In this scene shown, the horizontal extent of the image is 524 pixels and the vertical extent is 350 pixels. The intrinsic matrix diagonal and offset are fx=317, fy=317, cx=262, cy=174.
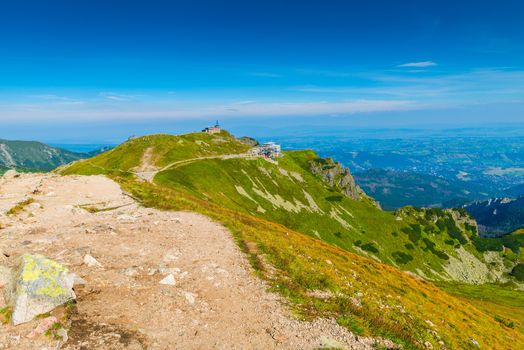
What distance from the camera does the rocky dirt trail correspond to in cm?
1496

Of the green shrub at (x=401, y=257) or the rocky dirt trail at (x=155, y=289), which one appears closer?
the rocky dirt trail at (x=155, y=289)

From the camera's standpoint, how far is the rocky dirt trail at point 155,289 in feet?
49.1

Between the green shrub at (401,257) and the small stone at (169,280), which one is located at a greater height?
the small stone at (169,280)

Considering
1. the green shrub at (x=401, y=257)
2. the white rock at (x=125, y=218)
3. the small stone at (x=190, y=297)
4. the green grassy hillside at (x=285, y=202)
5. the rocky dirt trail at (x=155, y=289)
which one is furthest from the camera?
the green shrub at (x=401, y=257)

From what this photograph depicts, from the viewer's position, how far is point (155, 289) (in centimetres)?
1911

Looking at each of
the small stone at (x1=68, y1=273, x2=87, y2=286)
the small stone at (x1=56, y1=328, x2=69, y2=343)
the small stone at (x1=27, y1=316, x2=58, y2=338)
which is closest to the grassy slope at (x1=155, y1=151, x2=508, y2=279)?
the small stone at (x1=68, y1=273, x2=87, y2=286)

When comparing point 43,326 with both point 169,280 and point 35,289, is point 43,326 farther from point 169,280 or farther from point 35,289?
point 169,280

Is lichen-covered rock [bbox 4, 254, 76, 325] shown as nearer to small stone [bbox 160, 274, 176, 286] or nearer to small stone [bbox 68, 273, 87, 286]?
small stone [bbox 68, 273, 87, 286]

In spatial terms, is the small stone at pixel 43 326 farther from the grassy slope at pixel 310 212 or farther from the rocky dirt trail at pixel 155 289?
the grassy slope at pixel 310 212

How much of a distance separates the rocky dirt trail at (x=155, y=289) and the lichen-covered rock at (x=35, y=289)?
745 mm

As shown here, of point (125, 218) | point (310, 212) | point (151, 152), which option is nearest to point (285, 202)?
point (310, 212)

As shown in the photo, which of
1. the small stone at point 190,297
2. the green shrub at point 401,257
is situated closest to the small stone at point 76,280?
the small stone at point 190,297

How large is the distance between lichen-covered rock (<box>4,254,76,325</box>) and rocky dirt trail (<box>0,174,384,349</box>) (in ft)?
2.45

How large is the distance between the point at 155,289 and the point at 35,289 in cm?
601
